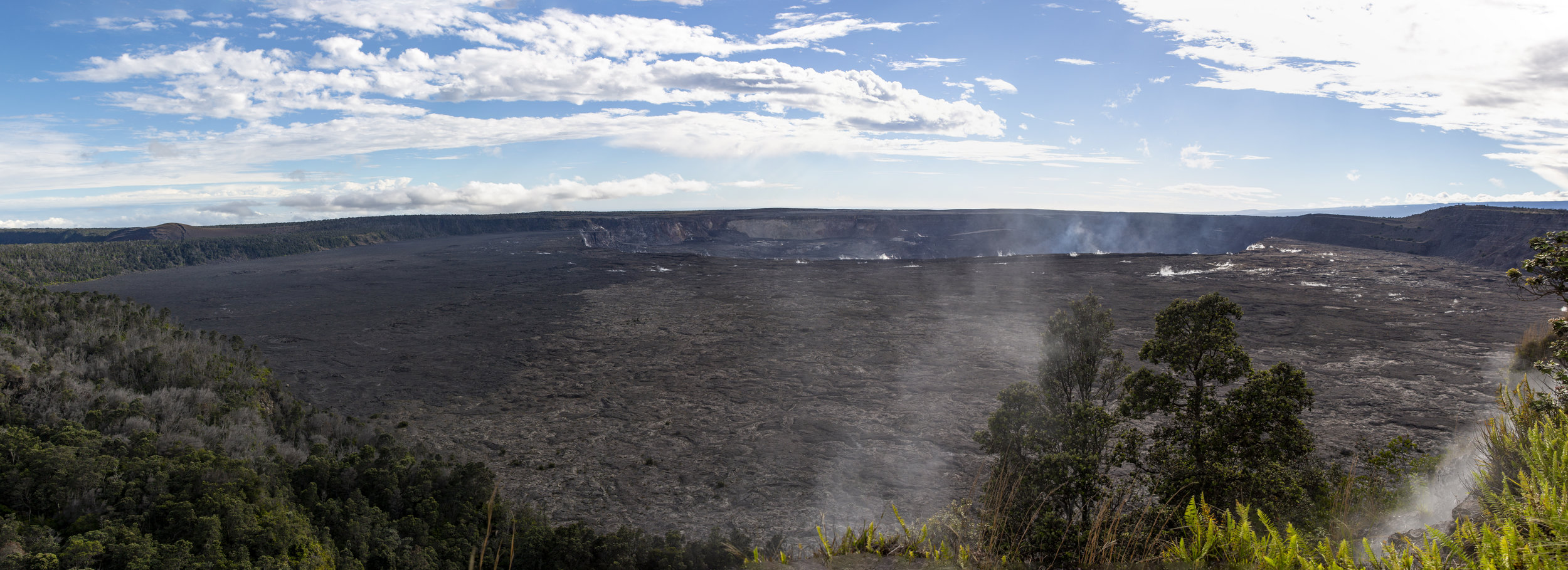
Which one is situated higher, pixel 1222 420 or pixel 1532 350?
pixel 1222 420

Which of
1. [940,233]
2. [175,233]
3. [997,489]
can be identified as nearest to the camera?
→ [997,489]

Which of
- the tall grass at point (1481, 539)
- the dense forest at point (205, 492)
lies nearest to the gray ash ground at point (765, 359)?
the dense forest at point (205, 492)

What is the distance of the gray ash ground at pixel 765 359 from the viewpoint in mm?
11219

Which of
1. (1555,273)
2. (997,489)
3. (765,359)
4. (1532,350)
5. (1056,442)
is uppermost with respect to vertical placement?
(1555,273)

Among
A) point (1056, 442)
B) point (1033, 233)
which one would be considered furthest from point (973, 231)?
point (1056, 442)

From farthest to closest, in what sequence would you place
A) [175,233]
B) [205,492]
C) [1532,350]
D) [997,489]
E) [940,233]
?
1. [940,233]
2. [175,233]
3. [1532,350]
4. [205,492]
5. [997,489]

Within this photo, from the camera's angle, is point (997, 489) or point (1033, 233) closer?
point (997, 489)

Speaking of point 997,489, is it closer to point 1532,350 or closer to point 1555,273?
point 1555,273

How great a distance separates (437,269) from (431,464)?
39.4 meters

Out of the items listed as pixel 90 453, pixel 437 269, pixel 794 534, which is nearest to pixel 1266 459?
pixel 794 534

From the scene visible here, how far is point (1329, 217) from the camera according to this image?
2640 inches

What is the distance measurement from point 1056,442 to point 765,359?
47.2 ft

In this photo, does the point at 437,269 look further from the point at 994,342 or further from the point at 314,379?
the point at 994,342

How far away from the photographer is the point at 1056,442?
5.44m
